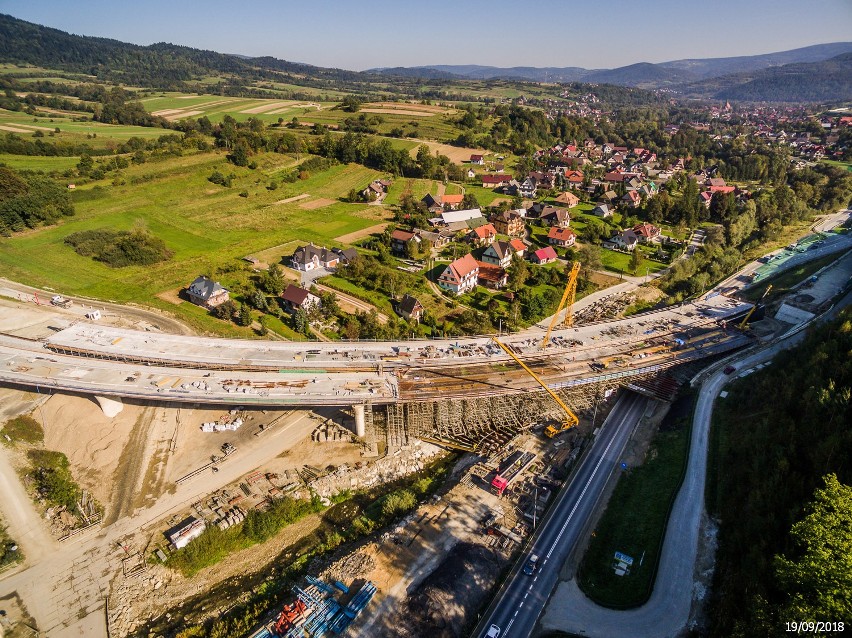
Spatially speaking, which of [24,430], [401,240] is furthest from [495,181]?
[24,430]

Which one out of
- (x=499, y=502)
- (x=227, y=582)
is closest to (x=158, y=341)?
(x=227, y=582)

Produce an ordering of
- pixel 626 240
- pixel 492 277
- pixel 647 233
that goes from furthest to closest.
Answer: pixel 647 233, pixel 626 240, pixel 492 277

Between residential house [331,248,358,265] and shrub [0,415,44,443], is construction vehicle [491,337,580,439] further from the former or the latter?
shrub [0,415,44,443]

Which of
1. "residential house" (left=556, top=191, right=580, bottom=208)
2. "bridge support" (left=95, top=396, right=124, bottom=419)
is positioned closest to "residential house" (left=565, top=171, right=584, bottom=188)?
"residential house" (left=556, top=191, right=580, bottom=208)

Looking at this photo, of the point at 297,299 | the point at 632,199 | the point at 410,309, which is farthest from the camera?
the point at 632,199

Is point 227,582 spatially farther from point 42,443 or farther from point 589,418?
point 589,418

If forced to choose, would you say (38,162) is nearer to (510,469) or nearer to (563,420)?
(510,469)

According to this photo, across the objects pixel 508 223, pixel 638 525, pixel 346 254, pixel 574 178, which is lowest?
pixel 638 525
